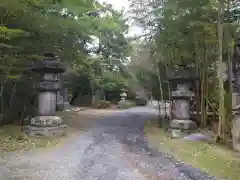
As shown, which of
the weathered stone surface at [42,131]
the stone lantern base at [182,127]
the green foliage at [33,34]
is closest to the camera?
the green foliage at [33,34]

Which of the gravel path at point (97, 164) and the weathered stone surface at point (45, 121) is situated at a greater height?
the weathered stone surface at point (45, 121)

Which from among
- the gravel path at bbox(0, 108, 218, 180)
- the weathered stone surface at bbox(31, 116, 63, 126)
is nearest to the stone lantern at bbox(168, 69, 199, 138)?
the gravel path at bbox(0, 108, 218, 180)

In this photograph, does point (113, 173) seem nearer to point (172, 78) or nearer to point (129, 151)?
point (129, 151)

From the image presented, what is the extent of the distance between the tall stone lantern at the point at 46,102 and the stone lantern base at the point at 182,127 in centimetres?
359

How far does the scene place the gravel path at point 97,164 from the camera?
370 cm

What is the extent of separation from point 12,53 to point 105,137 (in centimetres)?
356

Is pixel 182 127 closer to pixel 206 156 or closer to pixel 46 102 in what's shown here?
pixel 206 156

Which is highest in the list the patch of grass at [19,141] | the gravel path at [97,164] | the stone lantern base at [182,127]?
the stone lantern base at [182,127]

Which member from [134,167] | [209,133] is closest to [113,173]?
[134,167]

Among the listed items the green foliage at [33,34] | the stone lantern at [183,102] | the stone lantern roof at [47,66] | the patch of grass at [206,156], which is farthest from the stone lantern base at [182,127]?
the green foliage at [33,34]

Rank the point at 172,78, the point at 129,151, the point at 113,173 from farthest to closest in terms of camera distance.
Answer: the point at 172,78 < the point at 129,151 < the point at 113,173

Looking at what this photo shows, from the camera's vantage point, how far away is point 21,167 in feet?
13.3

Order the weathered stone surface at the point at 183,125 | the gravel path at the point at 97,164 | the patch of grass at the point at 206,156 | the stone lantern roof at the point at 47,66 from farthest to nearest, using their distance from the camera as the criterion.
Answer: the weathered stone surface at the point at 183,125 → the stone lantern roof at the point at 47,66 → the patch of grass at the point at 206,156 → the gravel path at the point at 97,164

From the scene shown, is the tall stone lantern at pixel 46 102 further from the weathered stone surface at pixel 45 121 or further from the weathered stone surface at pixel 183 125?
the weathered stone surface at pixel 183 125
